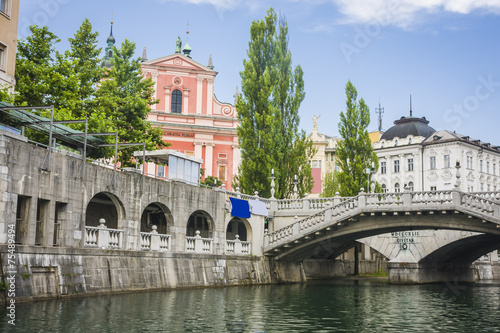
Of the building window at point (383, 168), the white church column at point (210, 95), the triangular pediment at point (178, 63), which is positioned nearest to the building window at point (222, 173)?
the white church column at point (210, 95)

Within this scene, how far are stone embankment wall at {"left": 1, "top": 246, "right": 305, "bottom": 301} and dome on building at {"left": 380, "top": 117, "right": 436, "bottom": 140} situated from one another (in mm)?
45591

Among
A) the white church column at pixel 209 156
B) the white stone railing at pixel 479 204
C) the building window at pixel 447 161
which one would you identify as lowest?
the white stone railing at pixel 479 204

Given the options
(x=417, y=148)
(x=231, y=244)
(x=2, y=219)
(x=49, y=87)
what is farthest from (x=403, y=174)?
(x=2, y=219)

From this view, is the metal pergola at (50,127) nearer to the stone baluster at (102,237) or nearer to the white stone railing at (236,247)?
the stone baluster at (102,237)

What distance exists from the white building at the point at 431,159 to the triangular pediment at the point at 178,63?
25.5 meters

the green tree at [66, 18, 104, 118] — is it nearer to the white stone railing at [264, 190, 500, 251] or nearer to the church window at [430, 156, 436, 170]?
the white stone railing at [264, 190, 500, 251]

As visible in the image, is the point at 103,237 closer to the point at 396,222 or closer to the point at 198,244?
the point at 198,244

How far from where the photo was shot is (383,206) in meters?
34.1

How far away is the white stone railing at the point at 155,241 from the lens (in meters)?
29.0

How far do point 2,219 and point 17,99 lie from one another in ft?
35.5

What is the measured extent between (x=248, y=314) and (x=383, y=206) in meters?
15.5

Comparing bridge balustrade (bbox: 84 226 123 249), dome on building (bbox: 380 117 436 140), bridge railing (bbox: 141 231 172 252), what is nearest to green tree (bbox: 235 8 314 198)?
bridge railing (bbox: 141 231 172 252)

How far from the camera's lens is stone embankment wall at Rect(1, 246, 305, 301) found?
69.1 feet

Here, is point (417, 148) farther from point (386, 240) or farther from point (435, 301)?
point (435, 301)
